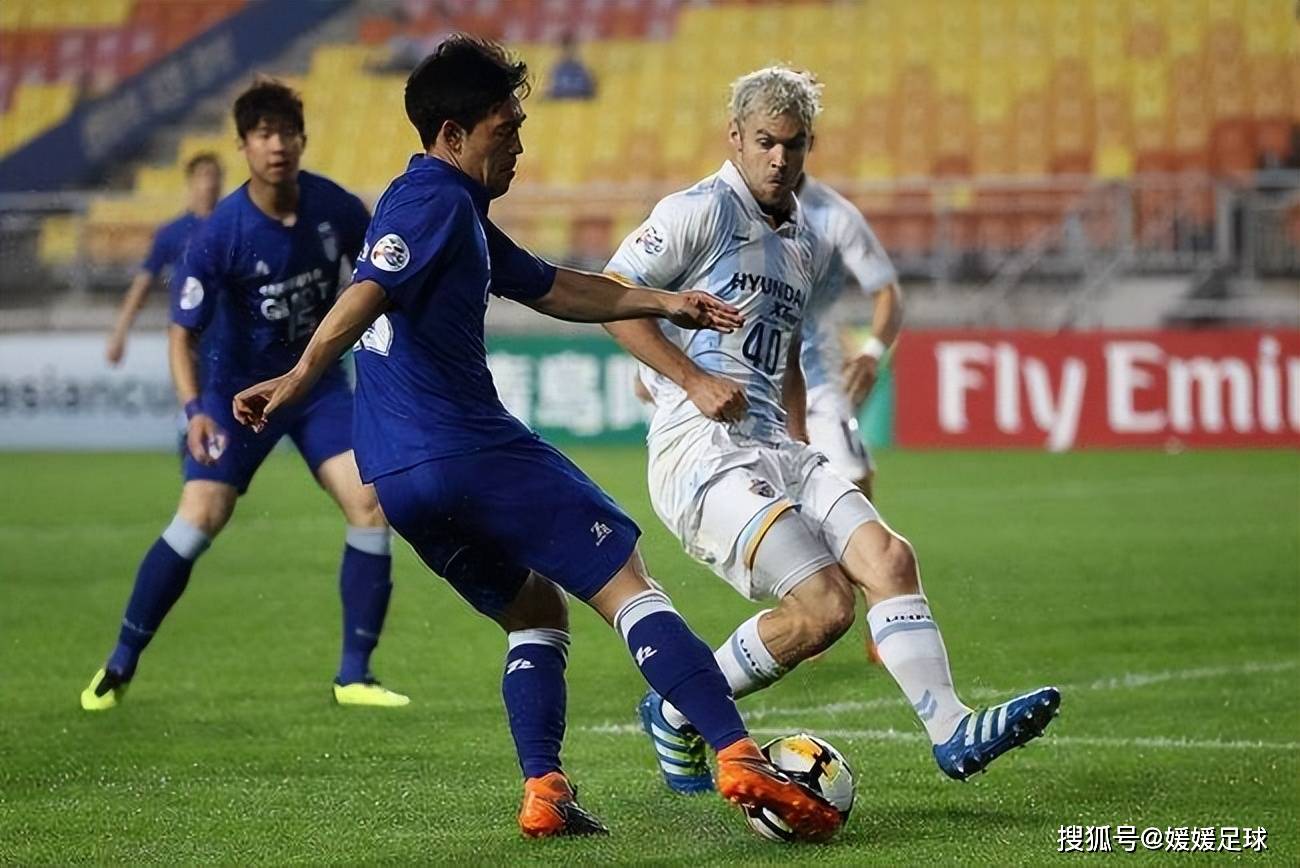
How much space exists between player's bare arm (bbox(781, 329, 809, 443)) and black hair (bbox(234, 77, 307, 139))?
228cm

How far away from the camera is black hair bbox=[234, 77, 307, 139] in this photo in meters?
7.45

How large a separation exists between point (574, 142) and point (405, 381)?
1999 cm

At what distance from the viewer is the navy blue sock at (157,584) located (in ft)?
25.0

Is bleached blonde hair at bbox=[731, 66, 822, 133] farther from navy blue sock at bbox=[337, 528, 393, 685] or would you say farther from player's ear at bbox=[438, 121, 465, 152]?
navy blue sock at bbox=[337, 528, 393, 685]

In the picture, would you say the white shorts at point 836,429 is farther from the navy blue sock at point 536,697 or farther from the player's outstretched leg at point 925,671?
the navy blue sock at point 536,697

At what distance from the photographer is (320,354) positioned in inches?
181

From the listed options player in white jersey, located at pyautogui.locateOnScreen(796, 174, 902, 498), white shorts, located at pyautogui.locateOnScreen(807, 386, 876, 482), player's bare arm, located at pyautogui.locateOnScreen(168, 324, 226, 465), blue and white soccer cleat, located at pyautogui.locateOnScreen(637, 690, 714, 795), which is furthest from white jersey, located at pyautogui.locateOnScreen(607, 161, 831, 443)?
white shorts, located at pyautogui.locateOnScreen(807, 386, 876, 482)

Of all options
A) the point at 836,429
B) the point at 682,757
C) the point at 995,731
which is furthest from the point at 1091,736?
the point at 836,429

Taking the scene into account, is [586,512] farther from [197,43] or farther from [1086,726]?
[197,43]

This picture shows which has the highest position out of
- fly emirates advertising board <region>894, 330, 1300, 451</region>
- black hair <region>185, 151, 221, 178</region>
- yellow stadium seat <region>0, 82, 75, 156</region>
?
yellow stadium seat <region>0, 82, 75, 156</region>

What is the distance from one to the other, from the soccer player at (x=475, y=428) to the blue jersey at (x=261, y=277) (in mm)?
2696

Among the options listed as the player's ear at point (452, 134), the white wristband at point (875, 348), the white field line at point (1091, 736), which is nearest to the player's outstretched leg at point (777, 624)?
the white field line at point (1091, 736)

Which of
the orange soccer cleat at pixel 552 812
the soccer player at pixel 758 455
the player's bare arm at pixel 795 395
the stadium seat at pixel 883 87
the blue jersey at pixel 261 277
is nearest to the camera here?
Result: the orange soccer cleat at pixel 552 812

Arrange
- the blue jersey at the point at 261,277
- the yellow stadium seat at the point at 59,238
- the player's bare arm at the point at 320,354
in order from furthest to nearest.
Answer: the yellow stadium seat at the point at 59,238, the blue jersey at the point at 261,277, the player's bare arm at the point at 320,354
